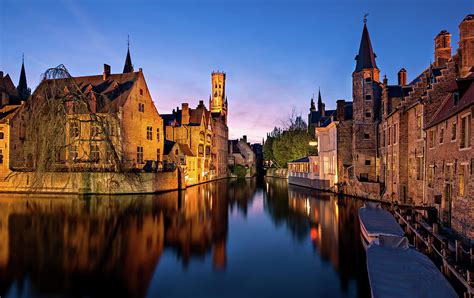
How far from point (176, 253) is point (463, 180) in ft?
46.0

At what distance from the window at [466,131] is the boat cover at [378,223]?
494 centimetres

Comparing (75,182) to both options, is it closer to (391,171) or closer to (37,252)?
(37,252)

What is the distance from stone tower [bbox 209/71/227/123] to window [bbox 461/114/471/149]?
99.3m

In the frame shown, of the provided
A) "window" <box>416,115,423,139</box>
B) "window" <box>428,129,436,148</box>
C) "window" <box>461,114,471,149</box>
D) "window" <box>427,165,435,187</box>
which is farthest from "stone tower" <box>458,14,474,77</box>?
"window" <box>461,114,471,149</box>

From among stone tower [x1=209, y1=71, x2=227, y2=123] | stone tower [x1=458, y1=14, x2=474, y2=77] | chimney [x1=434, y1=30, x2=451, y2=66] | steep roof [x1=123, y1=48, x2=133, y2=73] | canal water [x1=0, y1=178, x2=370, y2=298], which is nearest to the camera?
canal water [x1=0, y1=178, x2=370, y2=298]

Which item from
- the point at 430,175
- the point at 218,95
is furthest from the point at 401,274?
the point at 218,95

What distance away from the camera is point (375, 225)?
1569 cm

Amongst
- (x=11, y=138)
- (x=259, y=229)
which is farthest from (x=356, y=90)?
(x=11, y=138)

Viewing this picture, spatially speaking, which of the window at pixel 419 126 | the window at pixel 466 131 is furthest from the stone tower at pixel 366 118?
the window at pixel 466 131

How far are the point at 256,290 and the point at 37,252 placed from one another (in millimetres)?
9961

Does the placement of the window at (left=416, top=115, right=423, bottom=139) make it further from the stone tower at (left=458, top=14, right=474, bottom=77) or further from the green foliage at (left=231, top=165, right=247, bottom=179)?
the green foliage at (left=231, top=165, right=247, bottom=179)

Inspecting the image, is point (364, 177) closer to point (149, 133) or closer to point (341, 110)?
point (341, 110)

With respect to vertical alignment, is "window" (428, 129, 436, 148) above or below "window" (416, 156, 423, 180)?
above

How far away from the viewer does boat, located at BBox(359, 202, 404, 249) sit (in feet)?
46.9
